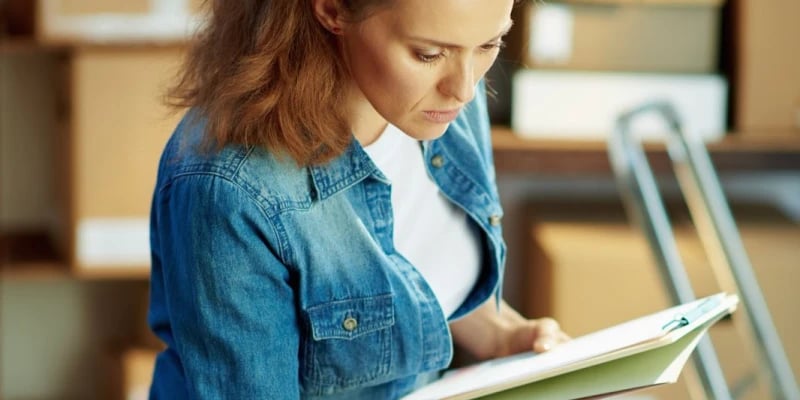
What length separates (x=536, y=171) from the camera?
2693mm

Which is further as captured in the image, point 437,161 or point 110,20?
point 110,20

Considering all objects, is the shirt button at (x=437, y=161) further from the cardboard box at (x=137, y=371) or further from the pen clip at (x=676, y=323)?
the cardboard box at (x=137, y=371)

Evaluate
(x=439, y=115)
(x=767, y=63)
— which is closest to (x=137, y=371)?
(x=767, y=63)

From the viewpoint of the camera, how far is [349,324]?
1.01 meters

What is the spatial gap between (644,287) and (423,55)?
1773 mm

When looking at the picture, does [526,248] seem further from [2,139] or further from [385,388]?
[385,388]

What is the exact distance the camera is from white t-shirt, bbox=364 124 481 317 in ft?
3.62

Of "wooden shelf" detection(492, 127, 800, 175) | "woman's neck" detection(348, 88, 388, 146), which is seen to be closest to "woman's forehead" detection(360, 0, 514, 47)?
"woman's neck" detection(348, 88, 388, 146)

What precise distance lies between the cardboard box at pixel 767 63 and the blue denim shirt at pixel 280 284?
5.85 ft

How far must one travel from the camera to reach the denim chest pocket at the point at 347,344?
1.00 metres

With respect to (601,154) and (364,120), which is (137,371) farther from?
(364,120)

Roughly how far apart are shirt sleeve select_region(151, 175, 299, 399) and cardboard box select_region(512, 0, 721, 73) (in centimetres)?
181

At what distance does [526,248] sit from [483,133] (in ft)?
5.91

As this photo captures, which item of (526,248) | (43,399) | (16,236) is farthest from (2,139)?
(526,248)
